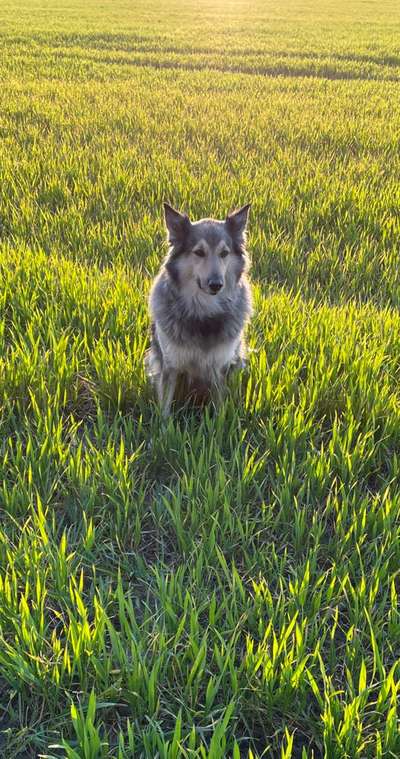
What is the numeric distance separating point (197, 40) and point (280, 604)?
78.6ft

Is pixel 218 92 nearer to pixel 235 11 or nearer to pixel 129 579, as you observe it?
pixel 129 579

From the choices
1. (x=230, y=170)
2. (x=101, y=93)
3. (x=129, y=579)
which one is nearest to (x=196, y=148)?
(x=230, y=170)

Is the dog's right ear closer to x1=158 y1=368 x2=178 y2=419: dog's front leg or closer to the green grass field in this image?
x1=158 y1=368 x2=178 y2=419: dog's front leg

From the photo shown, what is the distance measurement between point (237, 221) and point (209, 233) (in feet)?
0.80

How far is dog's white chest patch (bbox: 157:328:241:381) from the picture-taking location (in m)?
2.73

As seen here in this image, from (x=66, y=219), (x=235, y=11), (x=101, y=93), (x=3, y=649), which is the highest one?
(x=235, y=11)

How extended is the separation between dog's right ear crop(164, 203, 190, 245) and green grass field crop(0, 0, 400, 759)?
792mm

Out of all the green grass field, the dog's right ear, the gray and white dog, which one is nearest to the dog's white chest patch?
the gray and white dog

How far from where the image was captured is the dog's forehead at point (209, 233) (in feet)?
8.68

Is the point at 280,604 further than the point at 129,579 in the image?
No

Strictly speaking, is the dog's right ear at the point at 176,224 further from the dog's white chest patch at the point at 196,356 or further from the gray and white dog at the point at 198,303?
the dog's white chest patch at the point at 196,356

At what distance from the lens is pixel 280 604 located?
1.80 metres

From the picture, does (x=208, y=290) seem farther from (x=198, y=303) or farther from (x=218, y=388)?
(x=218, y=388)

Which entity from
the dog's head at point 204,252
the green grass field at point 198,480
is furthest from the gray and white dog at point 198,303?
the green grass field at point 198,480
